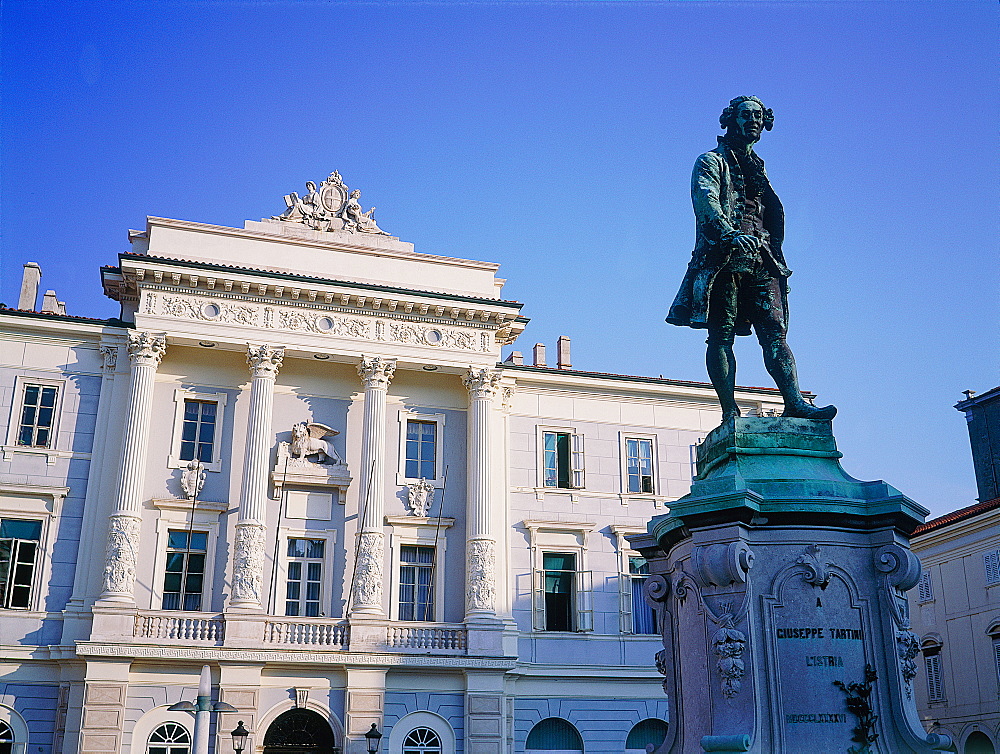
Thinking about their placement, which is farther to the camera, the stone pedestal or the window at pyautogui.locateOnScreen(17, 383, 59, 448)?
the window at pyautogui.locateOnScreen(17, 383, 59, 448)

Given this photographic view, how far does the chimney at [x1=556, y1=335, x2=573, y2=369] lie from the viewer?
131ft

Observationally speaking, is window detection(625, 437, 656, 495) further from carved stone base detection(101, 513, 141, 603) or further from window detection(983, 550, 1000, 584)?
carved stone base detection(101, 513, 141, 603)

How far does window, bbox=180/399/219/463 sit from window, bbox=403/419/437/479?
601cm

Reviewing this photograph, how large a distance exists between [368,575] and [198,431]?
693 cm

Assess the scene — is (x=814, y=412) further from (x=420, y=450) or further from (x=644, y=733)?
(x=644, y=733)

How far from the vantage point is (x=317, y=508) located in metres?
31.4

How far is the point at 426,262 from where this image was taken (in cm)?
3381

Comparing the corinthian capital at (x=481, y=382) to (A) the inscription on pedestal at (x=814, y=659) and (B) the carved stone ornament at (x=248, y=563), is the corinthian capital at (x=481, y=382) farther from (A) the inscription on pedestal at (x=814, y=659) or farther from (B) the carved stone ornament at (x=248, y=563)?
(A) the inscription on pedestal at (x=814, y=659)

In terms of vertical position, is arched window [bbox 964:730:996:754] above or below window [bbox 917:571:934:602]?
below

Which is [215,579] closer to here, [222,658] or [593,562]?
[222,658]

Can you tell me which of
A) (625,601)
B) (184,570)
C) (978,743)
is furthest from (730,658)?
(978,743)

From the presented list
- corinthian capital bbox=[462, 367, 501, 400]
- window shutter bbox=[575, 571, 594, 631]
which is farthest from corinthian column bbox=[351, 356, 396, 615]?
window shutter bbox=[575, 571, 594, 631]

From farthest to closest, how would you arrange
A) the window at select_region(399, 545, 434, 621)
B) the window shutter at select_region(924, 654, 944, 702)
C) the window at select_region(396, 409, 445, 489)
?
the window shutter at select_region(924, 654, 944, 702), the window at select_region(396, 409, 445, 489), the window at select_region(399, 545, 434, 621)

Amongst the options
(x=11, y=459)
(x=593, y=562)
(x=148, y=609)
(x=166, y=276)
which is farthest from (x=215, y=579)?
(x=593, y=562)
